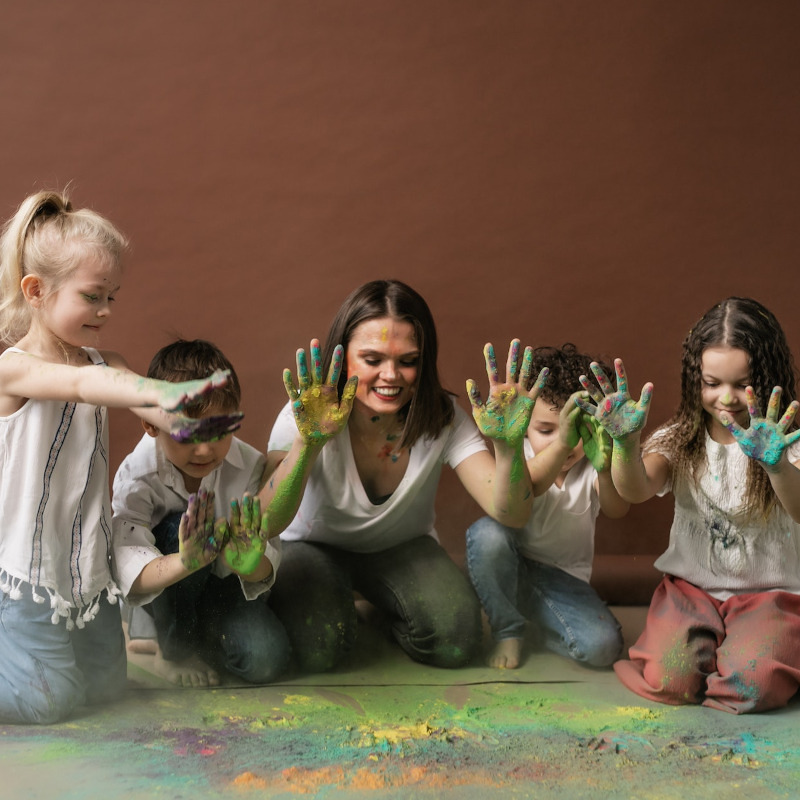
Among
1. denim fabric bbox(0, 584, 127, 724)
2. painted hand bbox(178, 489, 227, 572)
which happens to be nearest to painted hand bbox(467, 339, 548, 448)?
painted hand bbox(178, 489, 227, 572)

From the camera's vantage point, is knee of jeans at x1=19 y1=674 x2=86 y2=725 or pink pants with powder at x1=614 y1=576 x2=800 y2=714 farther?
pink pants with powder at x1=614 y1=576 x2=800 y2=714

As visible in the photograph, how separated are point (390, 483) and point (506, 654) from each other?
491 millimetres

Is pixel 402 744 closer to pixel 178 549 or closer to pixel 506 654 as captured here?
pixel 506 654

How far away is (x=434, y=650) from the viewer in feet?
7.47

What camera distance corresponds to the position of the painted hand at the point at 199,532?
6.17 ft

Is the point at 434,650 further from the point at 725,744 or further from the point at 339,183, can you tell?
the point at 339,183

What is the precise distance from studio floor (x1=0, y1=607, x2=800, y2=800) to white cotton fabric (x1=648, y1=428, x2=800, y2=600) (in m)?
Answer: 0.30

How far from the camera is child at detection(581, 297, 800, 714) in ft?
6.54

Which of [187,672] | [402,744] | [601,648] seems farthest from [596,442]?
[187,672]

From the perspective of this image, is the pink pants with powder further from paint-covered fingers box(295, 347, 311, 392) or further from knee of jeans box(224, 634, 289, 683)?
paint-covered fingers box(295, 347, 311, 392)

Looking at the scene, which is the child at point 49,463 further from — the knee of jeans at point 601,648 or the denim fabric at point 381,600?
the knee of jeans at point 601,648

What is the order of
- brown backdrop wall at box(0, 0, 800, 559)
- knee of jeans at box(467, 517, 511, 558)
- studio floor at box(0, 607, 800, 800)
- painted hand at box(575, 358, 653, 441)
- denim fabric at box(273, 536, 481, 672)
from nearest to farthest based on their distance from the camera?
studio floor at box(0, 607, 800, 800) < painted hand at box(575, 358, 653, 441) < denim fabric at box(273, 536, 481, 672) < knee of jeans at box(467, 517, 511, 558) < brown backdrop wall at box(0, 0, 800, 559)

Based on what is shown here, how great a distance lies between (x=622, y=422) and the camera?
6.57ft

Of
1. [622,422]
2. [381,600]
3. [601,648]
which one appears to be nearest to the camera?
[622,422]
